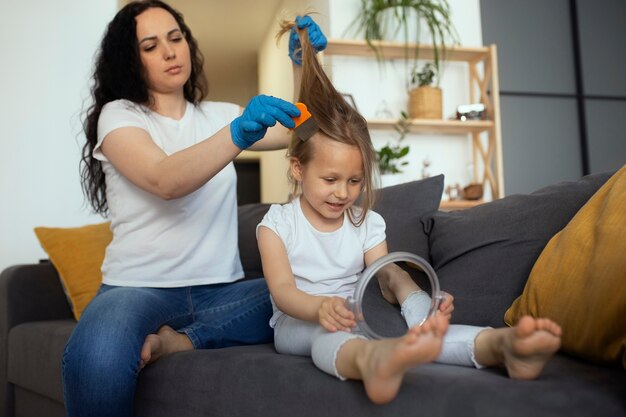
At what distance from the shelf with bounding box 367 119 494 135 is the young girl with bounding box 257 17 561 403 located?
207cm

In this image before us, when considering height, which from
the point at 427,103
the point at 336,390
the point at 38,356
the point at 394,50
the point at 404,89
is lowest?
the point at 38,356

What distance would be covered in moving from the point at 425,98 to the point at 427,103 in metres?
0.03

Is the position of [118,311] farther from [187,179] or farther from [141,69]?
[141,69]

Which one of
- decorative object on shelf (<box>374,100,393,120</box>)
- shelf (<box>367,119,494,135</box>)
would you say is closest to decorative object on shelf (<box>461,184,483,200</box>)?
shelf (<box>367,119,494,135</box>)

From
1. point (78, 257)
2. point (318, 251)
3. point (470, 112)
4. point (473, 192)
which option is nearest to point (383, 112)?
point (470, 112)

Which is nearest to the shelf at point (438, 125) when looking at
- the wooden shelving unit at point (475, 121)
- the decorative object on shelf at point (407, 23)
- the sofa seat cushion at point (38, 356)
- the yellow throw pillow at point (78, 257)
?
the wooden shelving unit at point (475, 121)

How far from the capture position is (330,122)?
1.22m

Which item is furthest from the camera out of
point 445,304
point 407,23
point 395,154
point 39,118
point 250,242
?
point 407,23

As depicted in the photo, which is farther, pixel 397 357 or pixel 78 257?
pixel 78 257

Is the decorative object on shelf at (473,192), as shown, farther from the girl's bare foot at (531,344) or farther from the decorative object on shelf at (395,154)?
the girl's bare foot at (531,344)

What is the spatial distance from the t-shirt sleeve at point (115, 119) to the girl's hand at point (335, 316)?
0.69 metres

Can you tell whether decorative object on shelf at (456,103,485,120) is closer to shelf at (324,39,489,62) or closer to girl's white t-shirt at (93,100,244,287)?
shelf at (324,39,489,62)

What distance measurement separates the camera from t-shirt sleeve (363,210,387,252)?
133 centimetres

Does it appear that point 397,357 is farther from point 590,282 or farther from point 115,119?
point 115,119
